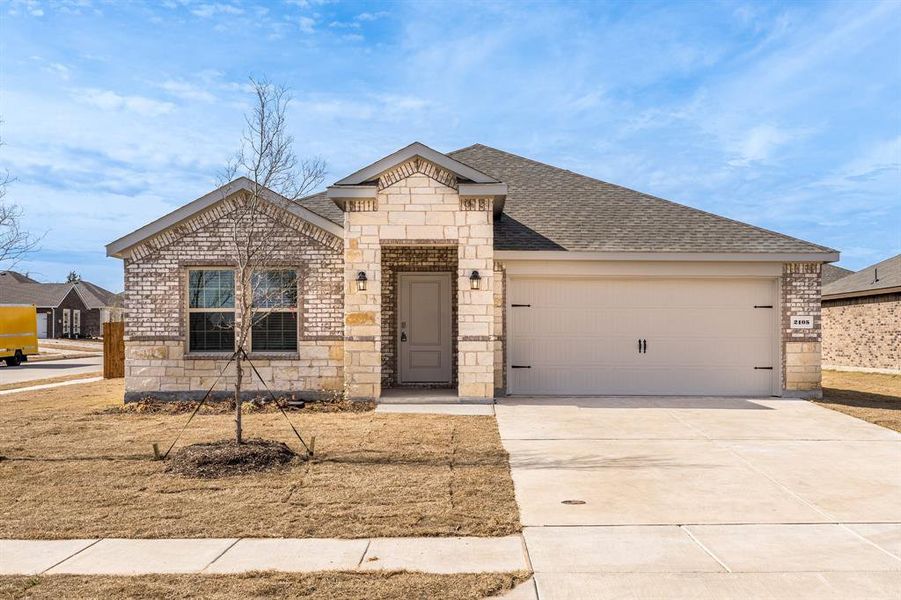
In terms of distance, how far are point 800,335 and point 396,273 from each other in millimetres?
8371

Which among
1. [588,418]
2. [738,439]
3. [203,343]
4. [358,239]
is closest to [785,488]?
[738,439]

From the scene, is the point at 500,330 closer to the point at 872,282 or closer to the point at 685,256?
the point at 685,256

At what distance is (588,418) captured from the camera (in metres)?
11.1

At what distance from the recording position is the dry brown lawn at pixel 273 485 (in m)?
5.68

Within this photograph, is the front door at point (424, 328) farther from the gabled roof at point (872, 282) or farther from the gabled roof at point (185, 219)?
the gabled roof at point (872, 282)

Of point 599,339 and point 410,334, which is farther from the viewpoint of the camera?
point 410,334

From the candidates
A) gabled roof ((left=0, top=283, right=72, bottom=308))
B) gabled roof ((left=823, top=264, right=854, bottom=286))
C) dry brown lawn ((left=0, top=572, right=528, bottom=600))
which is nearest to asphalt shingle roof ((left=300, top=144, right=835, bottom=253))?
dry brown lawn ((left=0, top=572, right=528, bottom=600))

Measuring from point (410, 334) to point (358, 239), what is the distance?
302 cm

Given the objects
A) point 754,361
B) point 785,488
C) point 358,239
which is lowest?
point 785,488

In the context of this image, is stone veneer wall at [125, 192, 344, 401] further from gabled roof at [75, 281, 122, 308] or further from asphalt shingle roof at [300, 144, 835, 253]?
gabled roof at [75, 281, 122, 308]

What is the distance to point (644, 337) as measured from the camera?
13797 millimetres

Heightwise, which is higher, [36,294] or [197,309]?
[36,294]

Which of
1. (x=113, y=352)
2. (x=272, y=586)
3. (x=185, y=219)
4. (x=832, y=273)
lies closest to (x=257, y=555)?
(x=272, y=586)

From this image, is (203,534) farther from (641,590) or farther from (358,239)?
(358,239)
